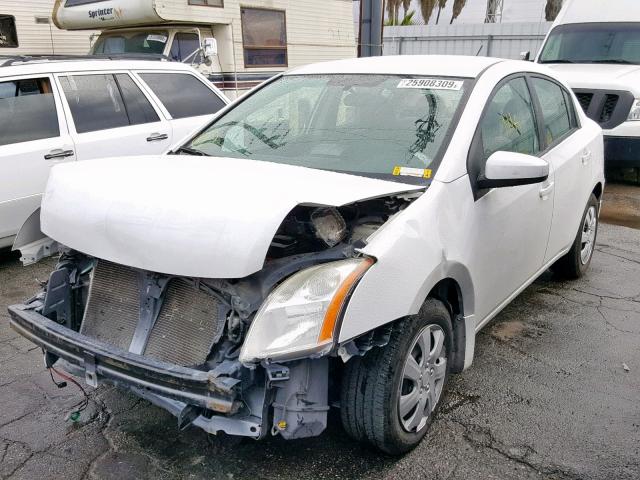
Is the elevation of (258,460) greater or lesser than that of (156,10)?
lesser

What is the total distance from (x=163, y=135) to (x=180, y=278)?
3774mm

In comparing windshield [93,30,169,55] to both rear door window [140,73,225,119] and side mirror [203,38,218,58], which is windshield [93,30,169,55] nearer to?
side mirror [203,38,218,58]

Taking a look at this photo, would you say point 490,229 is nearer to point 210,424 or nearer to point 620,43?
point 210,424

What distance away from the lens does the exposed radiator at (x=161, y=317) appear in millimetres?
2594

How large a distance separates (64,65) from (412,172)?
4003 mm

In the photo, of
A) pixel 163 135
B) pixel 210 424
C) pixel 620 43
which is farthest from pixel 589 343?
pixel 620 43

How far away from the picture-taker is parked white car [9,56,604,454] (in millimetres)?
2357

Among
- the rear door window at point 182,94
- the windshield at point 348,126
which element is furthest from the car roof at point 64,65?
the windshield at point 348,126

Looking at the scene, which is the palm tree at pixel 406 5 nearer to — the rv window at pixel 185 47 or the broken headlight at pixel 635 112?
the rv window at pixel 185 47

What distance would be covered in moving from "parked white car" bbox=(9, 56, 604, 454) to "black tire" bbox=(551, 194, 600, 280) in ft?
3.84

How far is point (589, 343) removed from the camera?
4008 mm

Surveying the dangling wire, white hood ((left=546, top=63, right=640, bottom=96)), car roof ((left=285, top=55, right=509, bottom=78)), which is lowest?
the dangling wire

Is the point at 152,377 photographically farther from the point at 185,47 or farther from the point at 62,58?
the point at 185,47

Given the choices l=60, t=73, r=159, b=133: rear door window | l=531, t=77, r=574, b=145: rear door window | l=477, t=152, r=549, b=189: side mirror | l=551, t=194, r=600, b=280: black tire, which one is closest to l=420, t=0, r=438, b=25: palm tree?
l=60, t=73, r=159, b=133: rear door window
